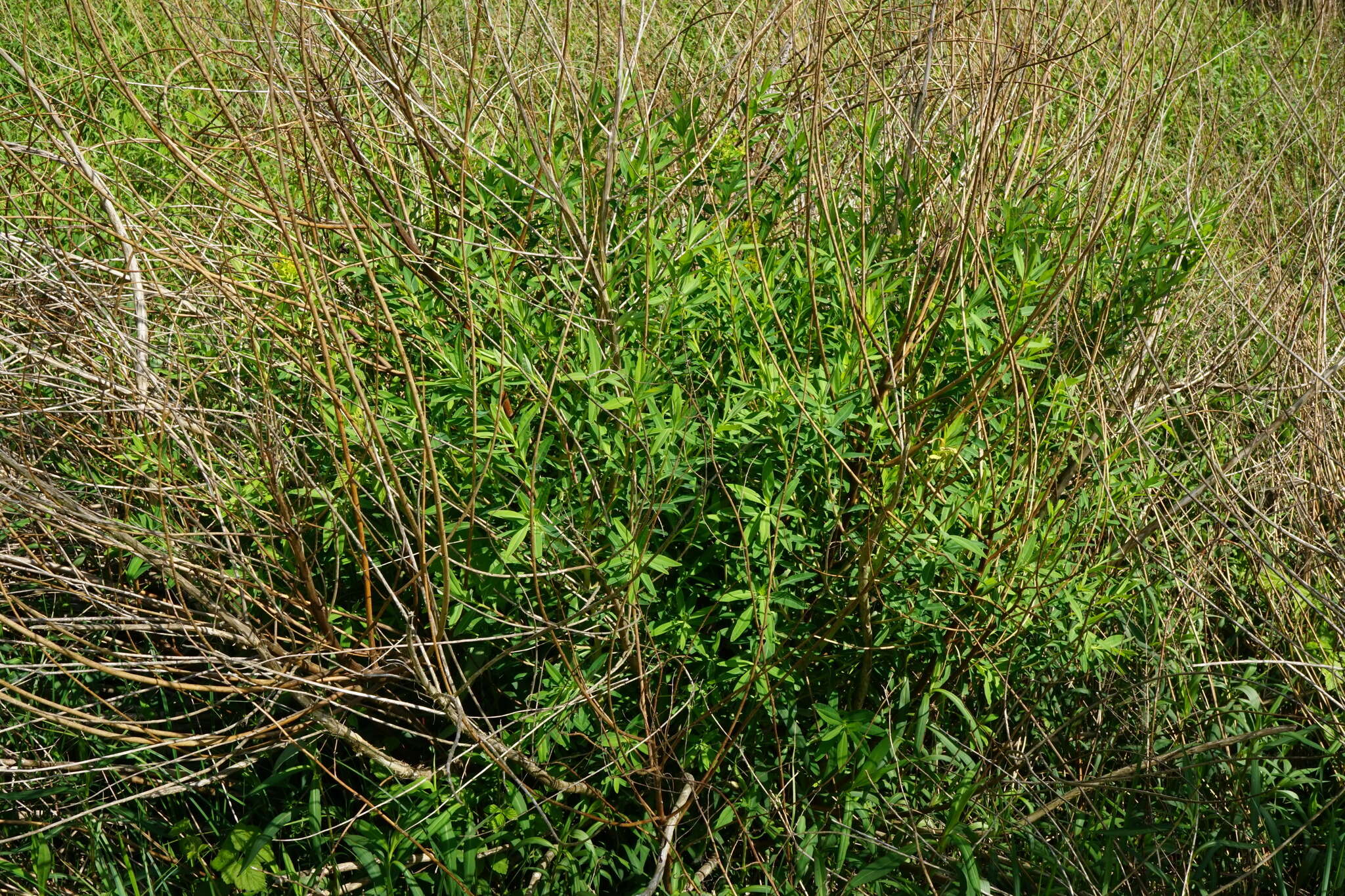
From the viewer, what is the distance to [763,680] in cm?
197

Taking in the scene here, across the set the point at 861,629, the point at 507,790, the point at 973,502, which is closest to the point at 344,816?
the point at 507,790

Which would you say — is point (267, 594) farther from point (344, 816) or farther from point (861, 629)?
point (861, 629)

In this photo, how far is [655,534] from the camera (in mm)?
2105

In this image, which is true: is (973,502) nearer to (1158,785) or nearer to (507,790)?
(1158,785)

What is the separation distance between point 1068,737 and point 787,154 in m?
1.45

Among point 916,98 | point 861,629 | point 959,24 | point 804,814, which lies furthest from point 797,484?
point 959,24

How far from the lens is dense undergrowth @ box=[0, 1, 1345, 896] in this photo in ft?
6.31

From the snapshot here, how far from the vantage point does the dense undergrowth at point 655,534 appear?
1924 mm

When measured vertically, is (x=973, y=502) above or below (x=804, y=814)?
above

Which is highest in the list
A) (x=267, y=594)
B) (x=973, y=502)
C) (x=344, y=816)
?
(x=267, y=594)

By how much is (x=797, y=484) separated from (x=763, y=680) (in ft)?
1.31

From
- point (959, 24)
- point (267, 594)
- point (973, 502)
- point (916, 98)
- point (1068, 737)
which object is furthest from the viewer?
point (959, 24)

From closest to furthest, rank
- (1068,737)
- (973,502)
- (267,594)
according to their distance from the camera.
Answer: (267,594)
(973,502)
(1068,737)

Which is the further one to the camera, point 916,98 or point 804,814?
point 916,98
